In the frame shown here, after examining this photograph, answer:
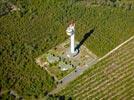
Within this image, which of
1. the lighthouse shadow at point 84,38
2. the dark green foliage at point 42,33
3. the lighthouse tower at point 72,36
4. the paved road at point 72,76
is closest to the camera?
the paved road at point 72,76

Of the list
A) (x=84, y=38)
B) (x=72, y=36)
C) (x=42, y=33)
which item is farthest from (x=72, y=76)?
(x=42, y=33)

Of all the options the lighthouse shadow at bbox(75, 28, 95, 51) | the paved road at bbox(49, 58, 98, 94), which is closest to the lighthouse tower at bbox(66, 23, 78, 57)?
the lighthouse shadow at bbox(75, 28, 95, 51)

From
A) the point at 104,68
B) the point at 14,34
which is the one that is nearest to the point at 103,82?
the point at 104,68

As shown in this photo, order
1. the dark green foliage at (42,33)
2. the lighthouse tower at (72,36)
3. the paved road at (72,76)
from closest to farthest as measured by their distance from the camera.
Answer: the paved road at (72,76) < the dark green foliage at (42,33) < the lighthouse tower at (72,36)

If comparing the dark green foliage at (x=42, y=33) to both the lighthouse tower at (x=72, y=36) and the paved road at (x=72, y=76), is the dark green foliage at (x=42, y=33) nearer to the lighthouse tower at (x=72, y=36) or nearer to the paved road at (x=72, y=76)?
the paved road at (x=72, y=76)

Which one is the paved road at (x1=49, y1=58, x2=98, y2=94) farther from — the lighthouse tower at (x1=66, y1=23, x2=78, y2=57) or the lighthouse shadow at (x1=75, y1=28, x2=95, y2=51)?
the lighthouse shadow at (x1=75, y1=28, x2=95, y2=51)

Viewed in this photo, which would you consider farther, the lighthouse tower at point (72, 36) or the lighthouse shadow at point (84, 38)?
the lighthouse shadow at point (84, 38)

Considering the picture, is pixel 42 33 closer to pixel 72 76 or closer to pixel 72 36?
pixel 72 36

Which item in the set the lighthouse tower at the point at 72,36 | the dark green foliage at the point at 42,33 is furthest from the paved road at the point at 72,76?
the lighthouse tower at the point at 72,36

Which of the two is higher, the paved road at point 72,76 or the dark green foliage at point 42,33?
the dark green foliage at point 42,33

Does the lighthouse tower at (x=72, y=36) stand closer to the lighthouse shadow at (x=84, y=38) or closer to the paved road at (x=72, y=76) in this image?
the lighthouse shadow at (x=84, y=38)

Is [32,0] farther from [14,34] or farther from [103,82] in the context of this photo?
[103,82]
